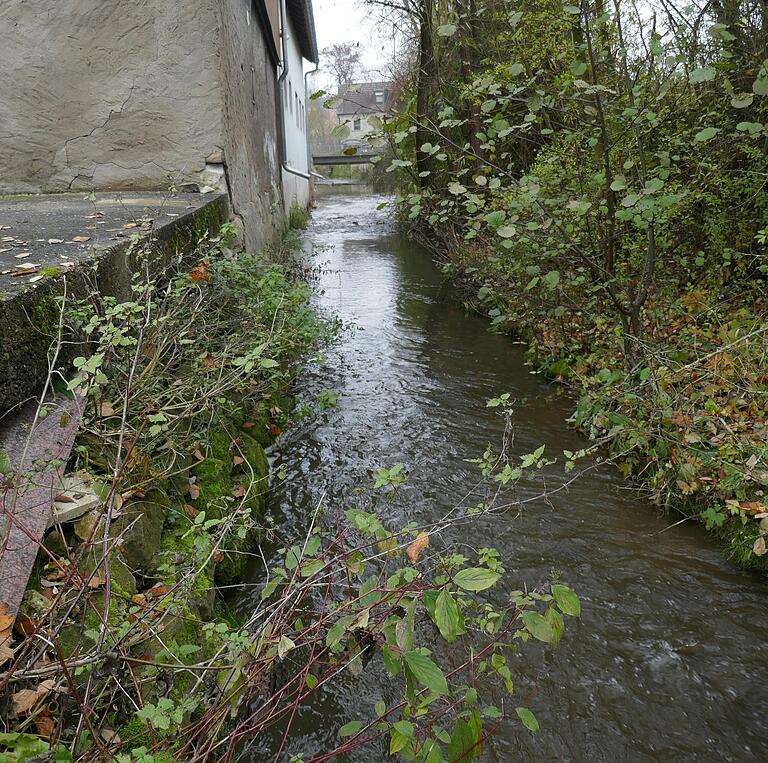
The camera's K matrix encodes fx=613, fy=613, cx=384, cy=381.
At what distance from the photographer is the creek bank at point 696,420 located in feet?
11.1

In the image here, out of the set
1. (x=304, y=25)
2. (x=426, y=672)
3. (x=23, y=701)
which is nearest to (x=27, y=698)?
(x=23, y=701)

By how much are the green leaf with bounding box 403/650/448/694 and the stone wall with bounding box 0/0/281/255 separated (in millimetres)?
5305

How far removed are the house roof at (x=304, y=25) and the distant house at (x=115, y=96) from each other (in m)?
12.0

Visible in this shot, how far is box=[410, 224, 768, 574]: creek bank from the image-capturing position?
3.37 meters

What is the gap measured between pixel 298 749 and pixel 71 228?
3.20 meters

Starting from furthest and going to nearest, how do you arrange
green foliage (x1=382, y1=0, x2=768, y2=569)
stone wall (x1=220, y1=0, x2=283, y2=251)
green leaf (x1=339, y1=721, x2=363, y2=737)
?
stone wall (x1=220, y1=0, x2=283, y2=251) → green foliage (x1=382, y1=0, x2=768, y2=569) → green leaf (x1=339, y1=721, x2=363, y2=737)

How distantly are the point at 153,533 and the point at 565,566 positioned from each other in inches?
83.6

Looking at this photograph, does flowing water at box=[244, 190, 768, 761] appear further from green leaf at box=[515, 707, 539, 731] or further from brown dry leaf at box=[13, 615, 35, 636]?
brown dry leaf at box=[13, 615, 35, 636]

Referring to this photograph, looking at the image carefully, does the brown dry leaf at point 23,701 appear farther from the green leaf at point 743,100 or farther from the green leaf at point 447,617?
the green leaf at point 743,100

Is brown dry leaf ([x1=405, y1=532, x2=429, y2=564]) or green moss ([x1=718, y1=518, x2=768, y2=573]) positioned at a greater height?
brown dry leaf ([x1=405, y1=532, x2=429, y2=564])

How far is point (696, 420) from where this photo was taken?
370 centimetres

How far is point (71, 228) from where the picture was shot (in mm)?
3795

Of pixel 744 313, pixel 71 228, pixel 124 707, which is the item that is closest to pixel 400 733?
pixel 124 707

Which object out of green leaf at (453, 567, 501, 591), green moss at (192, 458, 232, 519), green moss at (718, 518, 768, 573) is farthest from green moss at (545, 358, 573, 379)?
green leaf at (453, 567, 501, 591)
